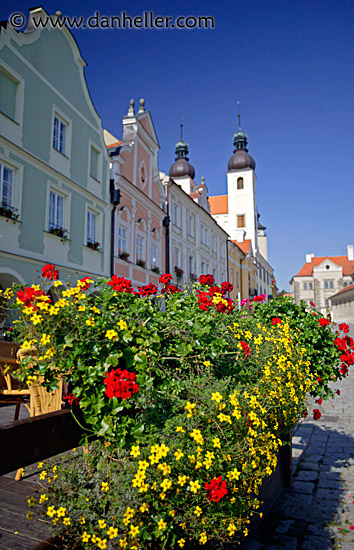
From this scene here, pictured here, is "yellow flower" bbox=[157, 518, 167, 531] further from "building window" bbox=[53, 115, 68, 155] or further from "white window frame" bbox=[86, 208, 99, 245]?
"white window frame" bbox=[86, 208, 99, 245]

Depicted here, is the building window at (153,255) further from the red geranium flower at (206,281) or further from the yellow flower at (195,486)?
the yellow flower at (195,486)

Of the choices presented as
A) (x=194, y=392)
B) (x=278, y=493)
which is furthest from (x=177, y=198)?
(x=194, y=392)

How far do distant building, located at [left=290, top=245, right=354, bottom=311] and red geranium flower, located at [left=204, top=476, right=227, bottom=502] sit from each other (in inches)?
3097

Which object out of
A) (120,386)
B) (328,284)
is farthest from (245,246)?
(328,284)

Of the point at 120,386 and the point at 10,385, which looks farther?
the point at 10,385

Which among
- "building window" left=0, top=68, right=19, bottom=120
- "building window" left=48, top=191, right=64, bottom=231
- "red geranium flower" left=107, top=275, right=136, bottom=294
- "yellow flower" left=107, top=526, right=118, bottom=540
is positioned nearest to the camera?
"yellow flower" left=107, top=526, right=118, bottom=540

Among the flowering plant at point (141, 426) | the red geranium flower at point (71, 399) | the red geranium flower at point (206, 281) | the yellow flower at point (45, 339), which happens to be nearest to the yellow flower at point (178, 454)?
the flowering plant at point (141, 426)

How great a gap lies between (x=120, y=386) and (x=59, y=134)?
12.0m

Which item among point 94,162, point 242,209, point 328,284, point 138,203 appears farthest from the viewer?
point 328,284

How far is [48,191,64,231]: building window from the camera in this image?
11.3 m

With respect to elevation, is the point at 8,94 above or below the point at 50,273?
above

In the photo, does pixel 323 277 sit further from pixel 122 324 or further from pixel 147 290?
pixel 122 324

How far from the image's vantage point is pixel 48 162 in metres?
11.2

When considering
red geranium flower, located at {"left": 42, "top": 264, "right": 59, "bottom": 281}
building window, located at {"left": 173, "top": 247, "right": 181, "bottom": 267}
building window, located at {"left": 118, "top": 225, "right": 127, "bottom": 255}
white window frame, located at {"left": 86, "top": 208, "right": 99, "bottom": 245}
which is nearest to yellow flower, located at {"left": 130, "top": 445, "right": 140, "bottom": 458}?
red geranium flower, located at {"left": 42, "top": 264, "right": 59, "bottom": 281}
